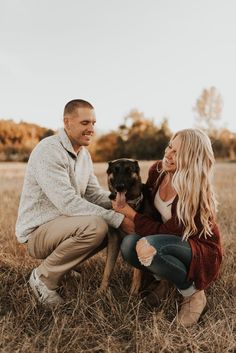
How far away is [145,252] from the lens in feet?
11.1

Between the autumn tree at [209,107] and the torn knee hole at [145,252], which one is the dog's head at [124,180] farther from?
the autumn tree at [209,107]

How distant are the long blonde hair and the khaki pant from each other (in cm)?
72

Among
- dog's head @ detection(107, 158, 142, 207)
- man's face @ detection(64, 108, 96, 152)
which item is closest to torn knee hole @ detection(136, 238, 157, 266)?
dog's head @ detection(107, 158, 142, 207)

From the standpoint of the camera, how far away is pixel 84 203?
3.78 metres

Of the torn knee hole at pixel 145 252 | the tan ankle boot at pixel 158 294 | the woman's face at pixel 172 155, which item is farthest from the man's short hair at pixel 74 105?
the tan ankle boot at pixel 158 294

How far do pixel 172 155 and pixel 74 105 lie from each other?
41.7 inches

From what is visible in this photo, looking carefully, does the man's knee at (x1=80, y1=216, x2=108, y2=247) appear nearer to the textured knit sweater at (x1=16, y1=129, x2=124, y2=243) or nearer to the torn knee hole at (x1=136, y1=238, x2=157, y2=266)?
the textured knit sweater at (x1=16, y1=129, x2=124, y2=243)

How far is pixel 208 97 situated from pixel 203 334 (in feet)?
145

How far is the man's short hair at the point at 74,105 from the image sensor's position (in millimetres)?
4004

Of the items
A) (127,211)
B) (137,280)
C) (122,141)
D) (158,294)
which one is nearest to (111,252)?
(137,280)

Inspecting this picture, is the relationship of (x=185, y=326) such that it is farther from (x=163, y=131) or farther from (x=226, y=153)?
(x=226, y=153)

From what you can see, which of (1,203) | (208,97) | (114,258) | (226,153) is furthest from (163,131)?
(114,258)

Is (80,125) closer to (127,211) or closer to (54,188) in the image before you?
(54,188)

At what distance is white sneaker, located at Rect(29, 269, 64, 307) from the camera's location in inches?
144
